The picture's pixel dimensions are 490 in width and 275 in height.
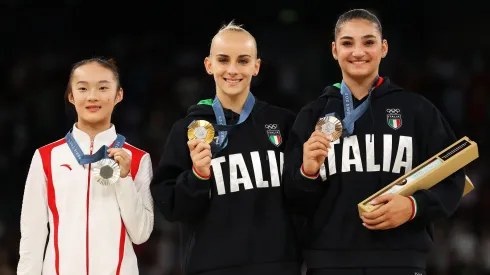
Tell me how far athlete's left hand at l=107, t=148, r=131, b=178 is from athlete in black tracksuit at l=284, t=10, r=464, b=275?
0.74 m

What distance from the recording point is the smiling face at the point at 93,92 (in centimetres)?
392

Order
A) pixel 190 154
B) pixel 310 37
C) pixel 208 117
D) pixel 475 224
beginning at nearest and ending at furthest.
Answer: pixel 190 154, pixel 208 117, pixel 475 224, pixel 310 37

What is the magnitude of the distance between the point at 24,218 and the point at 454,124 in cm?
592

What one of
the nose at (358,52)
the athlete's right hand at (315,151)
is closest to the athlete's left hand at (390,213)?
the athlete's right hand at (315,151)

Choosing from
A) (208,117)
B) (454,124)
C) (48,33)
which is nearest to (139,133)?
(48,33)

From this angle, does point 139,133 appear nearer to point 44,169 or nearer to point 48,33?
point 48,33

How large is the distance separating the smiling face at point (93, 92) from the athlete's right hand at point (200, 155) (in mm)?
540

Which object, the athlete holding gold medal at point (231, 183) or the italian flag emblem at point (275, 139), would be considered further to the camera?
the italian flag emblem at point (275, 139)

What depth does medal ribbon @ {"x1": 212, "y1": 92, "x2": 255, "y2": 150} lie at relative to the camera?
388 cm

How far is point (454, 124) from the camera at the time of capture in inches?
344

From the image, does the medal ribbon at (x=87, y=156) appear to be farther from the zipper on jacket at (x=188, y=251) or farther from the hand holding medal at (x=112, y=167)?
the zipper on jacket at (x=188, y=251)

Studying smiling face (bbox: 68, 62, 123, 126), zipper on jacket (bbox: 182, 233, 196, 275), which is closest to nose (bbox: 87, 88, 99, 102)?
smiling face (bbox: 68, 62, 123, 126)

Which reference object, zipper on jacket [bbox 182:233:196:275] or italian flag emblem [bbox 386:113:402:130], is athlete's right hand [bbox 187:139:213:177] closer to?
zipper on jacket [bbox 182:233:196:275]

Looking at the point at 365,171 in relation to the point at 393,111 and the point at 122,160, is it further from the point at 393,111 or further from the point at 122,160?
the point at 122,160
